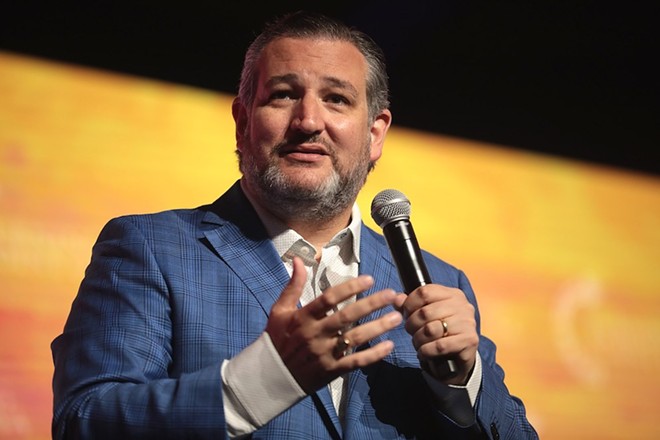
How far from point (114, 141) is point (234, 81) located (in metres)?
0.49

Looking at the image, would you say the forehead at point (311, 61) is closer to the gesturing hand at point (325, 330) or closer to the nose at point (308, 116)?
the nose at point (308, 116)

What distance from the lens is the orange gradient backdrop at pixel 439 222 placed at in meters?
2.30

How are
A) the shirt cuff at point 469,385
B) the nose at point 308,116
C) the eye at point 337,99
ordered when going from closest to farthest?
1. the shirt cuff at point 469,385
2. the nose at point 308,116
3. the eye at point 337,99

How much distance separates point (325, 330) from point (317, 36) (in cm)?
97

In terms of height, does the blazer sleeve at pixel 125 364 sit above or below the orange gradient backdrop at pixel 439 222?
below

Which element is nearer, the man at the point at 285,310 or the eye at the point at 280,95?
the man at the point at 285,310

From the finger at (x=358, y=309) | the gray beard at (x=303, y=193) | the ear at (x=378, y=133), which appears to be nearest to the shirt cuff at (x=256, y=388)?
the finger at (x=358, y=309)

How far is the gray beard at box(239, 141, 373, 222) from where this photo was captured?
6.22 feet

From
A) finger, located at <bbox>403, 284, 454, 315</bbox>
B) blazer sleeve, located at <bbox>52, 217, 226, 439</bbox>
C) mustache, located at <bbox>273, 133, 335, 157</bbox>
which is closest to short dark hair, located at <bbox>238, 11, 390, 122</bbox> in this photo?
mustache, located at <bbox>273, 133, 335, 157</bbox>

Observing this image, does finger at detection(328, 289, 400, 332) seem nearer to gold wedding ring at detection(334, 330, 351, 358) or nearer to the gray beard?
gold wedding ring at detection(334, 330, 351, 358)

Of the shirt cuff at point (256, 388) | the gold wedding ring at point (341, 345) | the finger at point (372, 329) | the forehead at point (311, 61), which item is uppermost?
the forehead at point (311, 61)

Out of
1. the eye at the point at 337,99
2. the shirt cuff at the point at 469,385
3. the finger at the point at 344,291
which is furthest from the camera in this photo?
the eye at the point at 337,99

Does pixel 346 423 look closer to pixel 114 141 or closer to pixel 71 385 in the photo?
pixel 71 385

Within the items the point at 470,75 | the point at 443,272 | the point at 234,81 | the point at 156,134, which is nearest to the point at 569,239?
the point at 470,75
